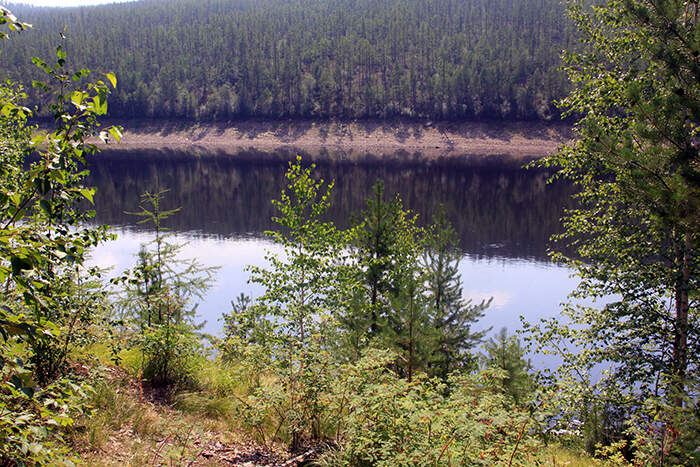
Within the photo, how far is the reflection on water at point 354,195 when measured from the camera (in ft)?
140

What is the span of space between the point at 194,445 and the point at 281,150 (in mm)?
99568

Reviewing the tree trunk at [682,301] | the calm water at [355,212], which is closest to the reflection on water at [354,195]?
the calm water at [355,212]

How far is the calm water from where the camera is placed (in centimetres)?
2969

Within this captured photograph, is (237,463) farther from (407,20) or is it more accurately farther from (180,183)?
(407,20)

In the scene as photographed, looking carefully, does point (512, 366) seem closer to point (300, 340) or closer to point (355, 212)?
point (300, 340)

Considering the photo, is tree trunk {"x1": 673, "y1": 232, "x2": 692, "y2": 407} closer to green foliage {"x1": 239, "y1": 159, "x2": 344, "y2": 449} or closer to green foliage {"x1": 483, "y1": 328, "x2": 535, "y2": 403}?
green foliage {"x1": 483, "y1": 328, "x2": 535, "y2": 403}

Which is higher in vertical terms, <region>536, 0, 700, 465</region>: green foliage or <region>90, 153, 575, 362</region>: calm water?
<region>536, 0, 700, 465</region>: green foliage

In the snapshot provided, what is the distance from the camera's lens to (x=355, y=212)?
45.8 m

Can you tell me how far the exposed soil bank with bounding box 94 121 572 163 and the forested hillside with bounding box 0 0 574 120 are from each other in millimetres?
4873

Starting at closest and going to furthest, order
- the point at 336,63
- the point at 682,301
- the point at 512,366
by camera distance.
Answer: the point at 682,301, the point at 512,366, the point at 336,63

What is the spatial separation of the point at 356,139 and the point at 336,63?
41.9 m

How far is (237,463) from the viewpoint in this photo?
641 cm

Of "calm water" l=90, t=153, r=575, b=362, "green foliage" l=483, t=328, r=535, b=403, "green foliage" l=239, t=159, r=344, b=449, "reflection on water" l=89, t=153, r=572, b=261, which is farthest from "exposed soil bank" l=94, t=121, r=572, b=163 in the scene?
"green foliage" l=239, t=159, r=344, b=449

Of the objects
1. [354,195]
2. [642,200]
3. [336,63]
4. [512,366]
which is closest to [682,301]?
[642,200]
